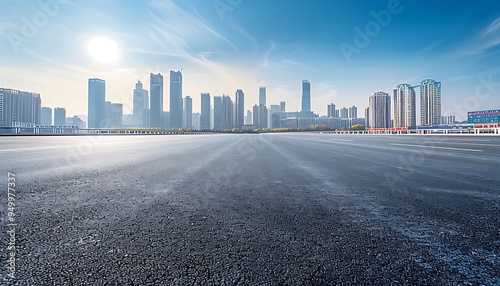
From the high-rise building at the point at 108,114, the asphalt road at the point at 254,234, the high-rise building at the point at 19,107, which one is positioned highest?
the high-rise building at the point at 108,114

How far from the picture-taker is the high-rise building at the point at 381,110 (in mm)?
118375

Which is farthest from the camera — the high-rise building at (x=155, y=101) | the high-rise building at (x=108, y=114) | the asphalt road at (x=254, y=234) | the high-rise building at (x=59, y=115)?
the high-rise building at (x=155, y=101)

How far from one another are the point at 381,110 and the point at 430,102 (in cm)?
4676

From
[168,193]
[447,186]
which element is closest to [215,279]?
[168,193]

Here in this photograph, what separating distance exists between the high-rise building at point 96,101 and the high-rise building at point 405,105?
146802 millimetres

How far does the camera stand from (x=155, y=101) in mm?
193500

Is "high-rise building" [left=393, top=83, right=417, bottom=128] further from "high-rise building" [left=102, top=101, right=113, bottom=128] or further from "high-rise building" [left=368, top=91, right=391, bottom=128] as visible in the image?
"high-rise building" [left=102, top=101, right=113, bottom=128]

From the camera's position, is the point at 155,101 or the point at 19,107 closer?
the point at 19,107

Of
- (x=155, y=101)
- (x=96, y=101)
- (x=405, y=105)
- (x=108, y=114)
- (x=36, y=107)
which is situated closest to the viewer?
(x=36, y=107)

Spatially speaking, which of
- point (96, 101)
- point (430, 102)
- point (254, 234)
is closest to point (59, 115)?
point (96, 101)

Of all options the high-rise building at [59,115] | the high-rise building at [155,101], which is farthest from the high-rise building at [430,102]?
the high-rise building at [59,115]

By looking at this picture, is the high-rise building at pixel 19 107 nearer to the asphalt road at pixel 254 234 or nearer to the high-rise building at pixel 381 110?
the asphalt road at pixel 254 234

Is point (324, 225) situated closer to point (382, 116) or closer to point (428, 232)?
point (428, 232)

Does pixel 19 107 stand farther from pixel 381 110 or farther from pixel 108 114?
pixel 381 110
